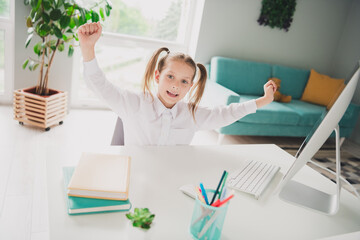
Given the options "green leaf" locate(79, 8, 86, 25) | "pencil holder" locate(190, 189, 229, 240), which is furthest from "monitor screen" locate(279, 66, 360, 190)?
"green leaf" locate(79, 8, 86, 25)

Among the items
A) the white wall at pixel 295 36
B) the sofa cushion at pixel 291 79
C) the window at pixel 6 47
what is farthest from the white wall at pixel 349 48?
the window at pixel 6 47

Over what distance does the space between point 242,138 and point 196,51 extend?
1177mm

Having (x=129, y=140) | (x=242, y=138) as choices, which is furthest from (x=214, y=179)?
(x=242, y=138)

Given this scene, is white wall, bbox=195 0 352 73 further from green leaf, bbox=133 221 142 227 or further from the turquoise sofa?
green leaf, bbox=133 221 142 227

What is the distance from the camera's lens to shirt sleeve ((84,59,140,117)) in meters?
1.09

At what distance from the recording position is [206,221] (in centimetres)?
70

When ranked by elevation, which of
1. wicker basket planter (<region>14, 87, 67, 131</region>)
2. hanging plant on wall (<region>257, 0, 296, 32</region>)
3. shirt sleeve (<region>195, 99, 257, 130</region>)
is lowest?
wicker basket planter (<region>14, 87, 67, 131</region>)

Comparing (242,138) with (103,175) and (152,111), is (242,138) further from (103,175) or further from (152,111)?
(103,175)

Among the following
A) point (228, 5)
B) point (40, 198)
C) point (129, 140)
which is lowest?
point (40, 198)

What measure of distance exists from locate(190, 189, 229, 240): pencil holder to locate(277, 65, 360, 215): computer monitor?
0.28 m

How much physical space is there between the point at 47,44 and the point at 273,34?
279cm

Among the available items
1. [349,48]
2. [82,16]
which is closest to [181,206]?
[82,16]

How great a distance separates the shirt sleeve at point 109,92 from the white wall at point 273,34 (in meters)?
2.28

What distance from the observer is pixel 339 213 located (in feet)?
3.15
